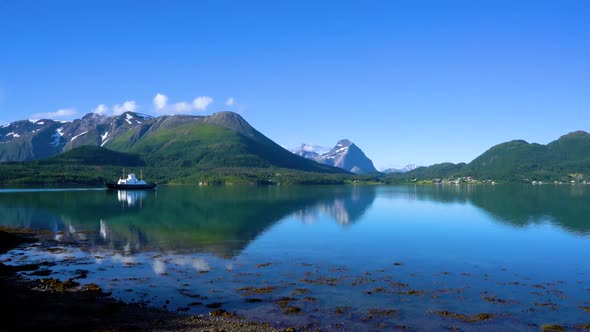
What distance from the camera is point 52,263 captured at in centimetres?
3778

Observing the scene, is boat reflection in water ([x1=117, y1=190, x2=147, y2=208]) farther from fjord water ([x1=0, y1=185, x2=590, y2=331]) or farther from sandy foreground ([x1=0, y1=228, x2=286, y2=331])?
sandy foreground ([x1=0, y1=228, x2=286, y2=331])

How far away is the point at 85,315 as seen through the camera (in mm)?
23234

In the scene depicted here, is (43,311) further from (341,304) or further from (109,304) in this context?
(341,304)

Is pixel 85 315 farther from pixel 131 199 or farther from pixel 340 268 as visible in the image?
pixel 131 199

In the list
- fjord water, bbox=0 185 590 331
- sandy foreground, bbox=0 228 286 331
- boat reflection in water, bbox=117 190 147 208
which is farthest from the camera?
boat reflection in water, bbox=117 190 147 208

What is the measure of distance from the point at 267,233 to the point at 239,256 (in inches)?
677

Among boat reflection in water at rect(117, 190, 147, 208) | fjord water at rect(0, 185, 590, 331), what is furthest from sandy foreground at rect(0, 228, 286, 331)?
boat reflection in water at rect(117, 190, 147, 208)

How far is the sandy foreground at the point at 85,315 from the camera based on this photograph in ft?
70.5

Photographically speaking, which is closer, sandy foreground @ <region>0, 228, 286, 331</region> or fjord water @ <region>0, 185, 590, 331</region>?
sandy foreground @ <region>0, 228, 286, 331</region>

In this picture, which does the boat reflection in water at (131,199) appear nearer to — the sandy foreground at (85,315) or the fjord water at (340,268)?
the fjord water at (340,268)

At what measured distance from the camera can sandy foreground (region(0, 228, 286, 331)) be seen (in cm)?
2150

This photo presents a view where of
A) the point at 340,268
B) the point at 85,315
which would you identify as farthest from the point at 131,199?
the point at 85,315

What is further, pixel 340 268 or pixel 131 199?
pixel 131 199

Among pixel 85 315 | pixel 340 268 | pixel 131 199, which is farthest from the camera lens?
pixel 131 199
